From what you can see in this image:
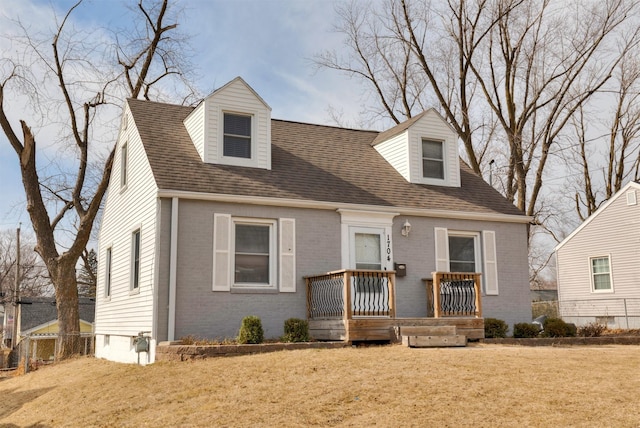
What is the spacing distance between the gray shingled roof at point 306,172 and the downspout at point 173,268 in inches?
20.4

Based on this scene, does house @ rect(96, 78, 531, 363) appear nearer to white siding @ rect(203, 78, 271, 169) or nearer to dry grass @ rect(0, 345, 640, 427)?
white siding @ rect(203, 78, 271, 169)

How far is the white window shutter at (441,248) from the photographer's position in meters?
15.5

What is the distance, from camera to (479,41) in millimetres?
25594

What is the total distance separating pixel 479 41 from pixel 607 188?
1144 cm

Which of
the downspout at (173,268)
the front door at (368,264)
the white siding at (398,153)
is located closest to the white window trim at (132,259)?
the downspout at (173,268)

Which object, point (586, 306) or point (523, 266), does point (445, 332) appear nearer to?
point (523, 266)

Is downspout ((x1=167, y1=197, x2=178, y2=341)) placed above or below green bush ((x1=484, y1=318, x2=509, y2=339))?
above

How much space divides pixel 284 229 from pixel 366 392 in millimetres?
6491

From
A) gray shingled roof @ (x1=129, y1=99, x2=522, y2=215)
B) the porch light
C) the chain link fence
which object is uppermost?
gray shingled roof @ (x1=129, y1=99, x2=522, y2=215)

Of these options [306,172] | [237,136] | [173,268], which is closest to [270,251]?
[173,268]

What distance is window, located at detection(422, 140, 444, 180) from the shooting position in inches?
674

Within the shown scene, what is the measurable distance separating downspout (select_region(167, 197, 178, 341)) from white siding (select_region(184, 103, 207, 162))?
1.94 meters

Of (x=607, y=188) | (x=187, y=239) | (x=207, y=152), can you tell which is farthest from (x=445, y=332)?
(x=607, y=188)

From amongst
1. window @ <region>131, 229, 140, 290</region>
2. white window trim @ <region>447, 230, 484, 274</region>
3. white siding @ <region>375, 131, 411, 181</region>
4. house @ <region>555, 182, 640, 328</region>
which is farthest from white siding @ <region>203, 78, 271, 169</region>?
house @ <region>555, 182, 640, 328</region>
